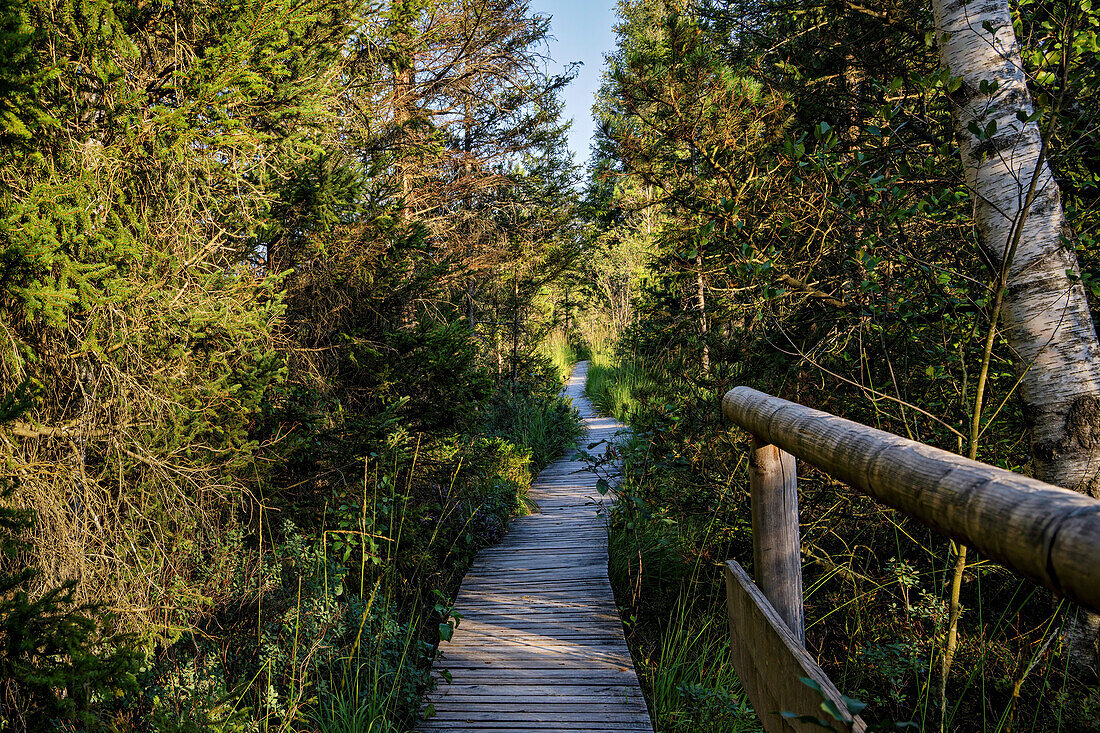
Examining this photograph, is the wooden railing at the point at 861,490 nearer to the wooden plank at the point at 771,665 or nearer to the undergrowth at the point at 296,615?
the wooden plank at the point at 771,665

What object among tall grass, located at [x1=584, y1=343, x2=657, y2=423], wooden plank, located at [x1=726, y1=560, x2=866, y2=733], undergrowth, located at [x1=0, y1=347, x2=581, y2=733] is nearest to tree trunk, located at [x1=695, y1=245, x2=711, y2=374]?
undergrowth, located at [x1=0, y1=347, x2=581, y2=733]

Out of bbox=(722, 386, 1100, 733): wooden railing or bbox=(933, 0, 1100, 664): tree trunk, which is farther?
bbox=(933, 0, 1100, 664): tree trunk

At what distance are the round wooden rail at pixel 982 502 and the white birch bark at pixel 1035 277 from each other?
205cm

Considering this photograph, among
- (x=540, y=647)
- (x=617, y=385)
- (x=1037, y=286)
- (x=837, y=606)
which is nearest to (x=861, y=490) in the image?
(x=1037, y=286)

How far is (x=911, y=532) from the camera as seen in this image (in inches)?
138

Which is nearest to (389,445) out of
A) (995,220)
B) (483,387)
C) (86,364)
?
(483,387)

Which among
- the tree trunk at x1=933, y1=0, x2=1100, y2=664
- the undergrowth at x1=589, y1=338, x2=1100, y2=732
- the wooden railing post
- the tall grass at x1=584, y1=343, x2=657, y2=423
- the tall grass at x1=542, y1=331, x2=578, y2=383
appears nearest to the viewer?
the wooden railing post

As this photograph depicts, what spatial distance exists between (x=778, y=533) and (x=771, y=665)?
0.38 meters

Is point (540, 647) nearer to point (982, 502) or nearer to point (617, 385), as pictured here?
point (982, 502)

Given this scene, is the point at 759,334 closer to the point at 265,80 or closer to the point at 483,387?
the point at 483,387

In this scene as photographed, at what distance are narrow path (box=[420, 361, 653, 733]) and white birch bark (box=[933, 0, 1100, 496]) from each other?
2.41m

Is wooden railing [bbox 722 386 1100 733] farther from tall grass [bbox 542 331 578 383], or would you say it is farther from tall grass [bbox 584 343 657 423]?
tall grass [bbox 542 331 578 383]

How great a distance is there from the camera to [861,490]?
971mm

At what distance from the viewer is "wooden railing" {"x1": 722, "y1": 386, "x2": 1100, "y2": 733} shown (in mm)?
561
